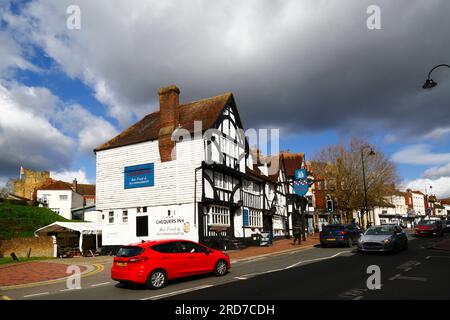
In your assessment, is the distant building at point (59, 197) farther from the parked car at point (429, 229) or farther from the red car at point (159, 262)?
the red car at point (159, 262)

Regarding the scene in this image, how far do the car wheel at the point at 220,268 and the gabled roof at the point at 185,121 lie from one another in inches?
558

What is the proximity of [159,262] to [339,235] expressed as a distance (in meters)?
16.2

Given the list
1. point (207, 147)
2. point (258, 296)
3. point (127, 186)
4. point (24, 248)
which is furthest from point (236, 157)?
point (258, 296)

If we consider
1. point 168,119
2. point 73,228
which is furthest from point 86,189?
point 168,119

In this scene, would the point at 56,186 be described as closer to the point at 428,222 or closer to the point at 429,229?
the point at 428,222

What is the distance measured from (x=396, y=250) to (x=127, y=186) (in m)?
19.4

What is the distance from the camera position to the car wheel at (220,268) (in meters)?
13.5

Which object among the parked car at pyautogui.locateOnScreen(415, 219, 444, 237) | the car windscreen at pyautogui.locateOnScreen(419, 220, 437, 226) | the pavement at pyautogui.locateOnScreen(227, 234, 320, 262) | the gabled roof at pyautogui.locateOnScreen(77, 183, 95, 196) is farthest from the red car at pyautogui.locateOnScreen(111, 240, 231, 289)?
the gabled roof at pyautogui.locateOnScreen(77, 183, 95, 196)

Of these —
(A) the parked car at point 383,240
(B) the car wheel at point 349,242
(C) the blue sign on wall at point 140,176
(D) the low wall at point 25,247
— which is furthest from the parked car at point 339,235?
(D) the low wall at point 25,247

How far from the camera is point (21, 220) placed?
34406 mm

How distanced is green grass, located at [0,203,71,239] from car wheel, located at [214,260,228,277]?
24.2 m
